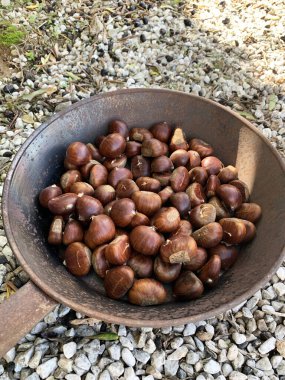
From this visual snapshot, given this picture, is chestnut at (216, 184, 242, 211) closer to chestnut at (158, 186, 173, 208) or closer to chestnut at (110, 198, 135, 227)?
chestnut at (158, 186, 173, 208)

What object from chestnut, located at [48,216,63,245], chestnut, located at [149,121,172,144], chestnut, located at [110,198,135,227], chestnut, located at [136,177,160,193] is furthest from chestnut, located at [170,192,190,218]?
chestnut, located at [48,216,63,245]

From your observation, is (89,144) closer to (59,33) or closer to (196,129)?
(196,129)

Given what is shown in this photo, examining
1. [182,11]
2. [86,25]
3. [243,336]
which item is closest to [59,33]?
[86,25]

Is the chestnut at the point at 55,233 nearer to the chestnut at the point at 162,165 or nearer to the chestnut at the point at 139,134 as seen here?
the chestnut at the point at 162,165

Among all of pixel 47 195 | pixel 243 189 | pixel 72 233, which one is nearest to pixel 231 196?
pixel 243 189

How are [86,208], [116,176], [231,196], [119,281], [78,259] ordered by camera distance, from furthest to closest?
1. [116,176]
2. [231,196]
3. [86,208]
4. [78,259]
5. [119,281]

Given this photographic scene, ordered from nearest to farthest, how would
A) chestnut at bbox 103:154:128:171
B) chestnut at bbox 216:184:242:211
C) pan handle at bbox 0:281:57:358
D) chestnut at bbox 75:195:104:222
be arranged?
pan handle at bbox 0:281:57:358 → chestnut at bbox 75:195:104:222 → chestnut at bbox 216:184:242:211 → chestnut at bbox 103:154:128:171

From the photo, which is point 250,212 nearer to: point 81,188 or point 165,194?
point 165,194
